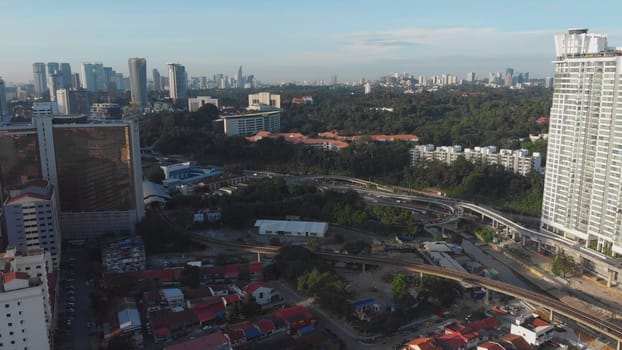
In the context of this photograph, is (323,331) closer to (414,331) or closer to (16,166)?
(414,331)

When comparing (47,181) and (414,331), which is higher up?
(47,181)

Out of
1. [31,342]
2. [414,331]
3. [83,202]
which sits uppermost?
[83,202]

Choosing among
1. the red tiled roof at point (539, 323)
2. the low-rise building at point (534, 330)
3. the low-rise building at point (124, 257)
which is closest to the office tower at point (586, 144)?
the red tiled roof at point (539, 323)

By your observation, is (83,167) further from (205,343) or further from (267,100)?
(267,100)

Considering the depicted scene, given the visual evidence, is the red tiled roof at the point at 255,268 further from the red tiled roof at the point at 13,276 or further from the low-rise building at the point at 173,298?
the red tiled roof at the point at 13,276

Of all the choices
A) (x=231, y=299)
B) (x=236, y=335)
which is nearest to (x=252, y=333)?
(x=236, y=335)

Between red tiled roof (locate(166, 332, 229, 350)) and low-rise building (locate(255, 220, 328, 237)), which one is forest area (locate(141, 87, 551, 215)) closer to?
low-rise building (locate(255, 220, 328, 237))

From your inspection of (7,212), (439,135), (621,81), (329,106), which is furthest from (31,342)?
(329,106)
